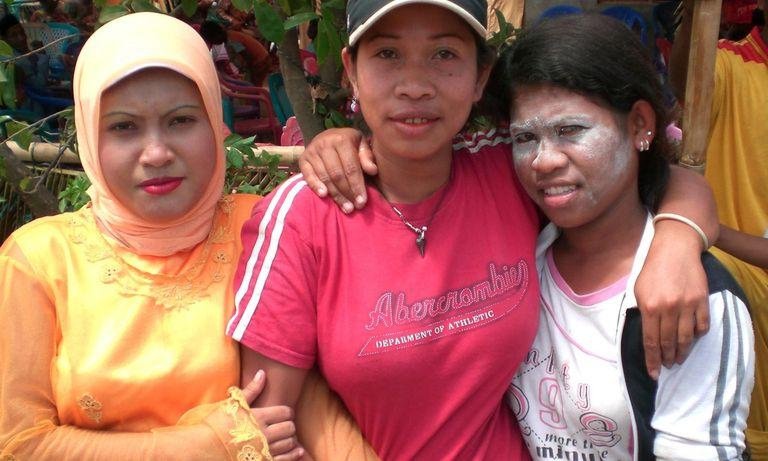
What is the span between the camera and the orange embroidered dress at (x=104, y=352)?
1.64 meters

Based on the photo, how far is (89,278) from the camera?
175 cm

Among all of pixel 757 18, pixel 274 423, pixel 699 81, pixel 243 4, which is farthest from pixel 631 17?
pixel 274 423

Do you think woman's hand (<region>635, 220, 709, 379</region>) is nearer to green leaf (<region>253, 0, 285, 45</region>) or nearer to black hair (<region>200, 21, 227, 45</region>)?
green leaf (<region>253, 0, 285, 45</region>)

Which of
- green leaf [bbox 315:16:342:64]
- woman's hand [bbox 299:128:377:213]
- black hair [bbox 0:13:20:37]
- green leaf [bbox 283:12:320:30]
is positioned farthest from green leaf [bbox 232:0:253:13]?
black hair [bbox 0:13:20:37]

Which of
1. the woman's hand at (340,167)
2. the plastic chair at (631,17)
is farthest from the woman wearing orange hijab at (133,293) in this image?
the plastic chair at (631,17)

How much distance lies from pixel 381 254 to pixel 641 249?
644 mm

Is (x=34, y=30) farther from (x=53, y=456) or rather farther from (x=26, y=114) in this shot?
(x=53, y=456)

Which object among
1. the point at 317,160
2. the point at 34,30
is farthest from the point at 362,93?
the point at 34,30

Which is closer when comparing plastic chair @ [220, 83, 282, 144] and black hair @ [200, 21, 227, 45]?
black hair @ [200, 21, 227, 45]

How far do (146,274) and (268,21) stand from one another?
941mm

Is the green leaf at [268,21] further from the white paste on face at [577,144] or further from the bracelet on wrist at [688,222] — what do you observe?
the bracelet on wrist at [688,222]

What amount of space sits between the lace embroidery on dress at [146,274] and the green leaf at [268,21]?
79 cm

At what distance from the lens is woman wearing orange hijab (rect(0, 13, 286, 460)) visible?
65.3 inches

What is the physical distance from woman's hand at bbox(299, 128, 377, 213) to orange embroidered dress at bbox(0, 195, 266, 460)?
0.37 meters
